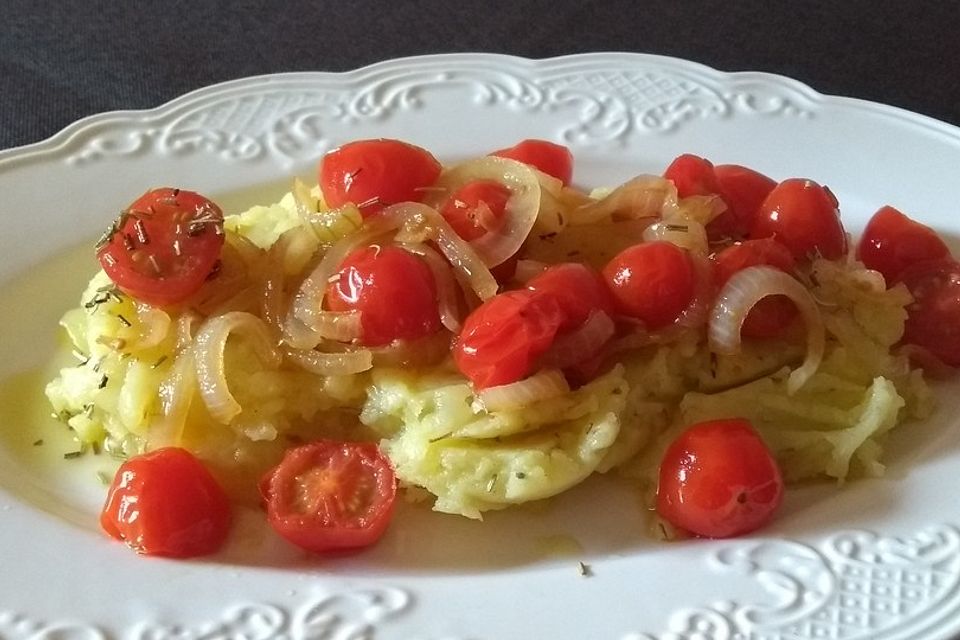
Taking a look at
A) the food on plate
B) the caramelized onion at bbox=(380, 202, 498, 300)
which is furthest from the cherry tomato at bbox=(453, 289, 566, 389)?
the caramelized onion at bbox=(380, 202, 498, 300)

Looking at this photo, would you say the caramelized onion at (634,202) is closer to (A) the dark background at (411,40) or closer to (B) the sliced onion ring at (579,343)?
(B) the sliced onion ring at (579,343)

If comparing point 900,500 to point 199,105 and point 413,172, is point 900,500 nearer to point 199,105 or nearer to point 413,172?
point 413,172

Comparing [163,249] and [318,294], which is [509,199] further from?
[163,249]

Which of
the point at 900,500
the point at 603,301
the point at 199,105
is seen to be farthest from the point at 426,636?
the point at 199,105

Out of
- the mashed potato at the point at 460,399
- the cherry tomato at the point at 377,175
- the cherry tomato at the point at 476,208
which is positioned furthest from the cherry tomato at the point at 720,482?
the cherry tomato at the point at 377,175

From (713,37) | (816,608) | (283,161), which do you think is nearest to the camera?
(816,608)

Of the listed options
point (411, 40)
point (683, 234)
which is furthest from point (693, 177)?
point (411, 40)
